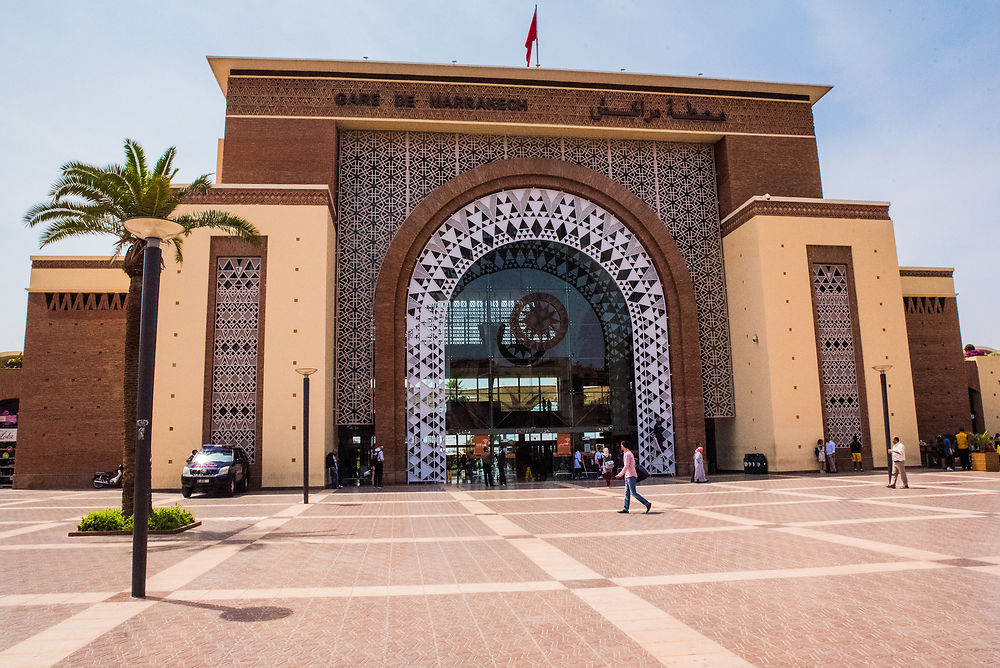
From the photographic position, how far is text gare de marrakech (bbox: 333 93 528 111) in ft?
80.9

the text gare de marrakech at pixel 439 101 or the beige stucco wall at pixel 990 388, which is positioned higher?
the text gare de marrakech at pixel 439 101

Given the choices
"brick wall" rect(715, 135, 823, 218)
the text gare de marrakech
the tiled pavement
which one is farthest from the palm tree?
"brick wall" rect(715, 135, 823, 218)

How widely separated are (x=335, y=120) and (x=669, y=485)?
659 inches

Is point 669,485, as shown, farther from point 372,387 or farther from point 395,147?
point 395,147

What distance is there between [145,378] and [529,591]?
15.5 ft

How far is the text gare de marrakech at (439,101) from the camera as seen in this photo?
971 inches

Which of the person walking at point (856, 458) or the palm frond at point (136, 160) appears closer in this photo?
the palm frond at point (136, 160)

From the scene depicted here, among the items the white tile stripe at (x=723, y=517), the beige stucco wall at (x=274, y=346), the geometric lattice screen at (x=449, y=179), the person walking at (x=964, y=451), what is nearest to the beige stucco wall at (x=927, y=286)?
the person walking at (x=964, y=451)

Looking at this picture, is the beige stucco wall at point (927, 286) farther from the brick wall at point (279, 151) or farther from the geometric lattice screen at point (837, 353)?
the brick wall at point (279, 151)

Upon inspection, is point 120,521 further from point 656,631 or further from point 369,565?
point 656,631

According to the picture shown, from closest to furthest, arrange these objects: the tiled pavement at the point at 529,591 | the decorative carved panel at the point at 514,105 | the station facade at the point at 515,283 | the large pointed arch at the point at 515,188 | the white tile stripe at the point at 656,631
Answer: the white tile stripe at the point at 656,631 < the tiled pavement at the point at 529,591 < the station facade at the point at 515,283 < the large pointed arch at the point at 515,188 < the decorative carved panel at the point at 514,105

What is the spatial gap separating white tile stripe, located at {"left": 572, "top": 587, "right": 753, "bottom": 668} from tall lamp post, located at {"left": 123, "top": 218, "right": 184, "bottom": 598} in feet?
14.2

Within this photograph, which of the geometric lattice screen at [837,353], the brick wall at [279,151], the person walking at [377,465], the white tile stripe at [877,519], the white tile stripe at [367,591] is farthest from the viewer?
the geometric lattice screen at [837,353]

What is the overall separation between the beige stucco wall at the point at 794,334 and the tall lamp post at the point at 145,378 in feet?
68.2
